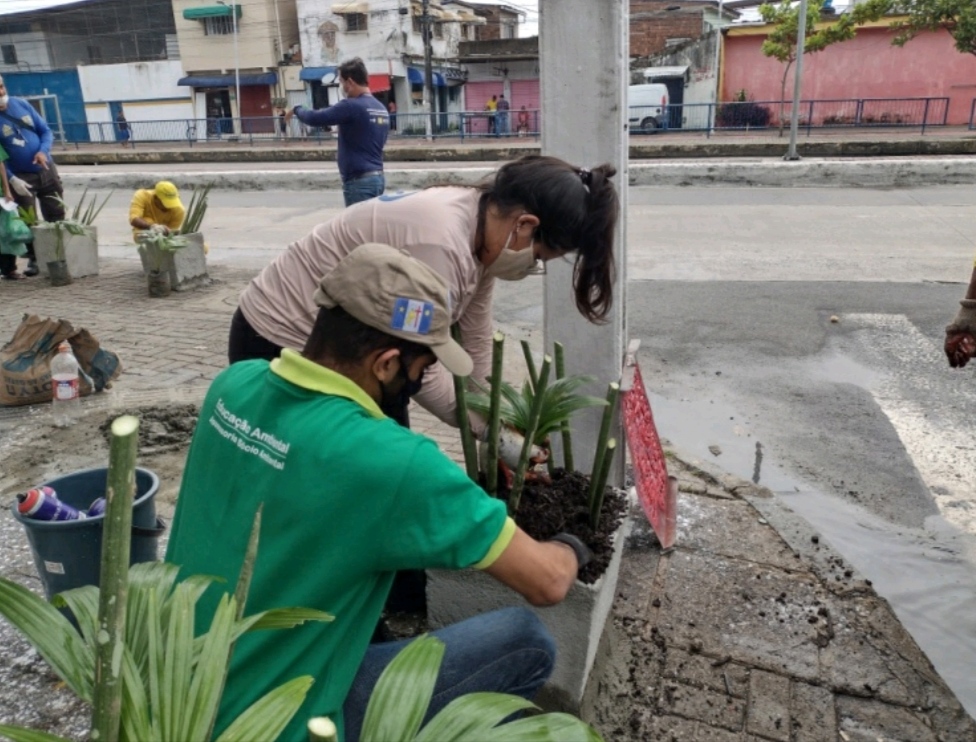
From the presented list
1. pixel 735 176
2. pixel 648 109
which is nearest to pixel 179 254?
pixel 735 176

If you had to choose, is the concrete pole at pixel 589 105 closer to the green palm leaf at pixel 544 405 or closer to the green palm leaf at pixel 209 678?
the green palm leaf at pixel 544 405

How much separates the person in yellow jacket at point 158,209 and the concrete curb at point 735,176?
530 centimetres

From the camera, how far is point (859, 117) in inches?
1001

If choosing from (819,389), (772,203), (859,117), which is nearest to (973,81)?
(859,117)

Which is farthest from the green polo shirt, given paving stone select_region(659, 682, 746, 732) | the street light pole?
the street light pole

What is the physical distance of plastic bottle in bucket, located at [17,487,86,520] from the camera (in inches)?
101

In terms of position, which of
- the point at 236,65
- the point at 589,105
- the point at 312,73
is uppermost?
the point at 236,65

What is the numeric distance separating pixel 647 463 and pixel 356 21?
3894 cm

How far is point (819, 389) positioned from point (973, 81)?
89.0 ft

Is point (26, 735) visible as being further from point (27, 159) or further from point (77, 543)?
point (27, 159)

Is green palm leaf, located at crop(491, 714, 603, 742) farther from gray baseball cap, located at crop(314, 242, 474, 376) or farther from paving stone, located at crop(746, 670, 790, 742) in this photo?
paving stone, located at crop(746, 670, 790, 742)

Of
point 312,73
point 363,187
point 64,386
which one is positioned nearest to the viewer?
point 64,386

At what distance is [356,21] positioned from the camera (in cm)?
3809

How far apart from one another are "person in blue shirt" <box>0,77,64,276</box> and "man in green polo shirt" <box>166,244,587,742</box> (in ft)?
25.1
